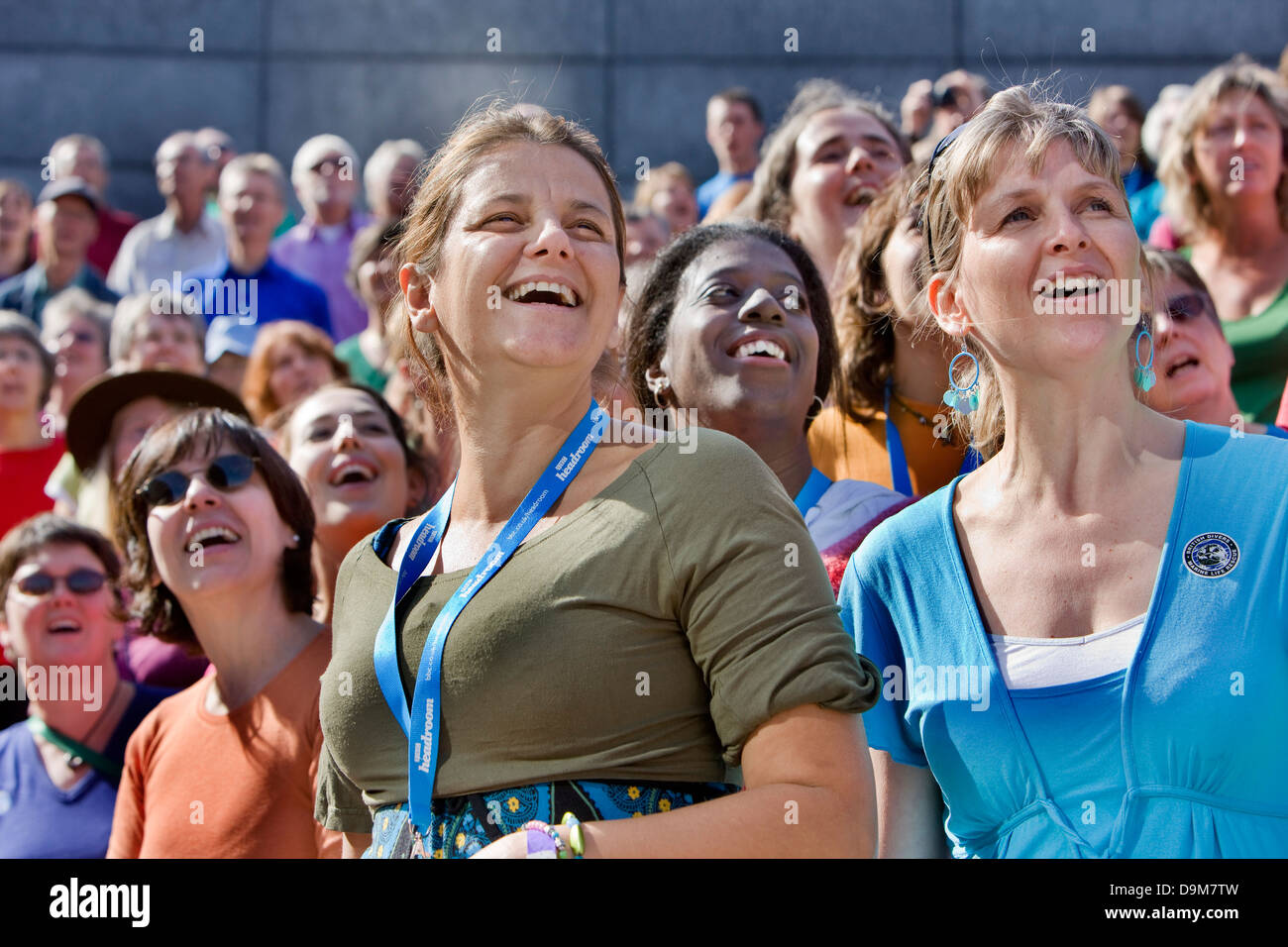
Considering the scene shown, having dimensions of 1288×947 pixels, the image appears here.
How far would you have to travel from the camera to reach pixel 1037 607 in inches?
72.3

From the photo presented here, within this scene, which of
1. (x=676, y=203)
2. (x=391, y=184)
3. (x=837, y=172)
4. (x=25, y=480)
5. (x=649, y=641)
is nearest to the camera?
(x=649, y=641)

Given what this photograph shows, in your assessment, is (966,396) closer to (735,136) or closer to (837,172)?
(837,172)

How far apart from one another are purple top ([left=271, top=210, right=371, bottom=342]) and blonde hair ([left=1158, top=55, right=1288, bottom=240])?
345 centimetres

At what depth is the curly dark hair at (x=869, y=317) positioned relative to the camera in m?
3.30

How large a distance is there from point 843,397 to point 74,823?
6.63ft

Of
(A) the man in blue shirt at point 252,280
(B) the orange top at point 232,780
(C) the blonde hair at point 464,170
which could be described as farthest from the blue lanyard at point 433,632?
(A) the man in blue shirt at point 252,280

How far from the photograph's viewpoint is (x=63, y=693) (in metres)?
3.40

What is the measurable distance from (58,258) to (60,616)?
3.59m

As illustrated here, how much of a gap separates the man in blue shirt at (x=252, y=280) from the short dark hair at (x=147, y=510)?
233 cm

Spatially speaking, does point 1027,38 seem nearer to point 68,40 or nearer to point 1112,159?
point 68,40

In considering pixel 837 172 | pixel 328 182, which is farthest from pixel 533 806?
pixel 328 182

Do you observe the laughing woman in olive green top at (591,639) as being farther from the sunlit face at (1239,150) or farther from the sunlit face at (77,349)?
the sunlit face at (77,349)

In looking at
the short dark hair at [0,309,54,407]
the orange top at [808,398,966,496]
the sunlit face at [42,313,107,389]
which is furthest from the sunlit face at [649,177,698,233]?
the orange top at [808,398,966,496]
